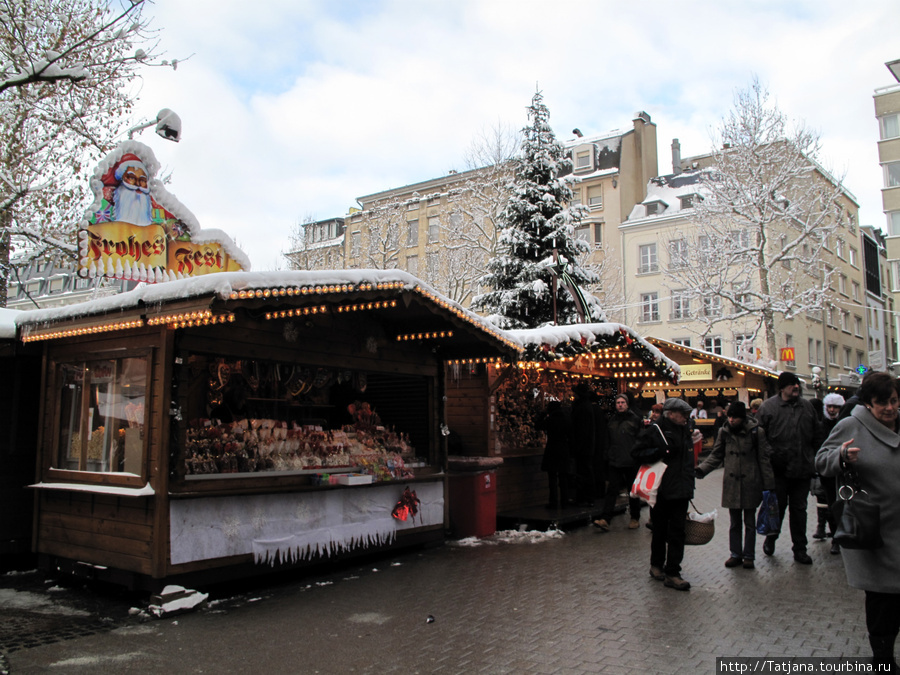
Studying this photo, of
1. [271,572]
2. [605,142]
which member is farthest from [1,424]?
[605,142]

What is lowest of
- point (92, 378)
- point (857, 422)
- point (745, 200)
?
point (857, 422)

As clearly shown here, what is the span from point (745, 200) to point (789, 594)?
2315cm

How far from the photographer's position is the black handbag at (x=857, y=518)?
160 inches

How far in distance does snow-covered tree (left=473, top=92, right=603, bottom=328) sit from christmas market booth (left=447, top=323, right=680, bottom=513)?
7.45 meters

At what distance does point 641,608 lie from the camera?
6.27 meters

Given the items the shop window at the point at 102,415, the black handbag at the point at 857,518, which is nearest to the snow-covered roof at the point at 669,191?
the shop window at the point at 102,415

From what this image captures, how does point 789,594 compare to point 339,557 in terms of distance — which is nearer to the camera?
point 789,594

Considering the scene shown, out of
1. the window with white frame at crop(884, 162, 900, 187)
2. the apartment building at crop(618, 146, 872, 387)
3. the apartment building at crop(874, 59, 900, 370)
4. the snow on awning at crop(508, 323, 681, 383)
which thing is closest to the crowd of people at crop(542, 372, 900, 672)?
the snow on awning at crop(508, 323, 681, 383)

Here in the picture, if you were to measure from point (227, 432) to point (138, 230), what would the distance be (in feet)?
9.78

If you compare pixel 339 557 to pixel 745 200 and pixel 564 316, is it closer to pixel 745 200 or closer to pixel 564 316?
pixel 564 316

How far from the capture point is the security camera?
30.5ft

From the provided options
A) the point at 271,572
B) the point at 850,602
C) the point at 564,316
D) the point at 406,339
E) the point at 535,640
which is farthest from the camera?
the point at 564,316

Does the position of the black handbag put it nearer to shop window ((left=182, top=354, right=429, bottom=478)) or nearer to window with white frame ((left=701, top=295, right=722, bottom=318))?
shop window ((left=182, top=354, right=429, bottom=478))

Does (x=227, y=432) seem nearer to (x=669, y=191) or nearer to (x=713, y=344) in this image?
(x=713, y=344)
